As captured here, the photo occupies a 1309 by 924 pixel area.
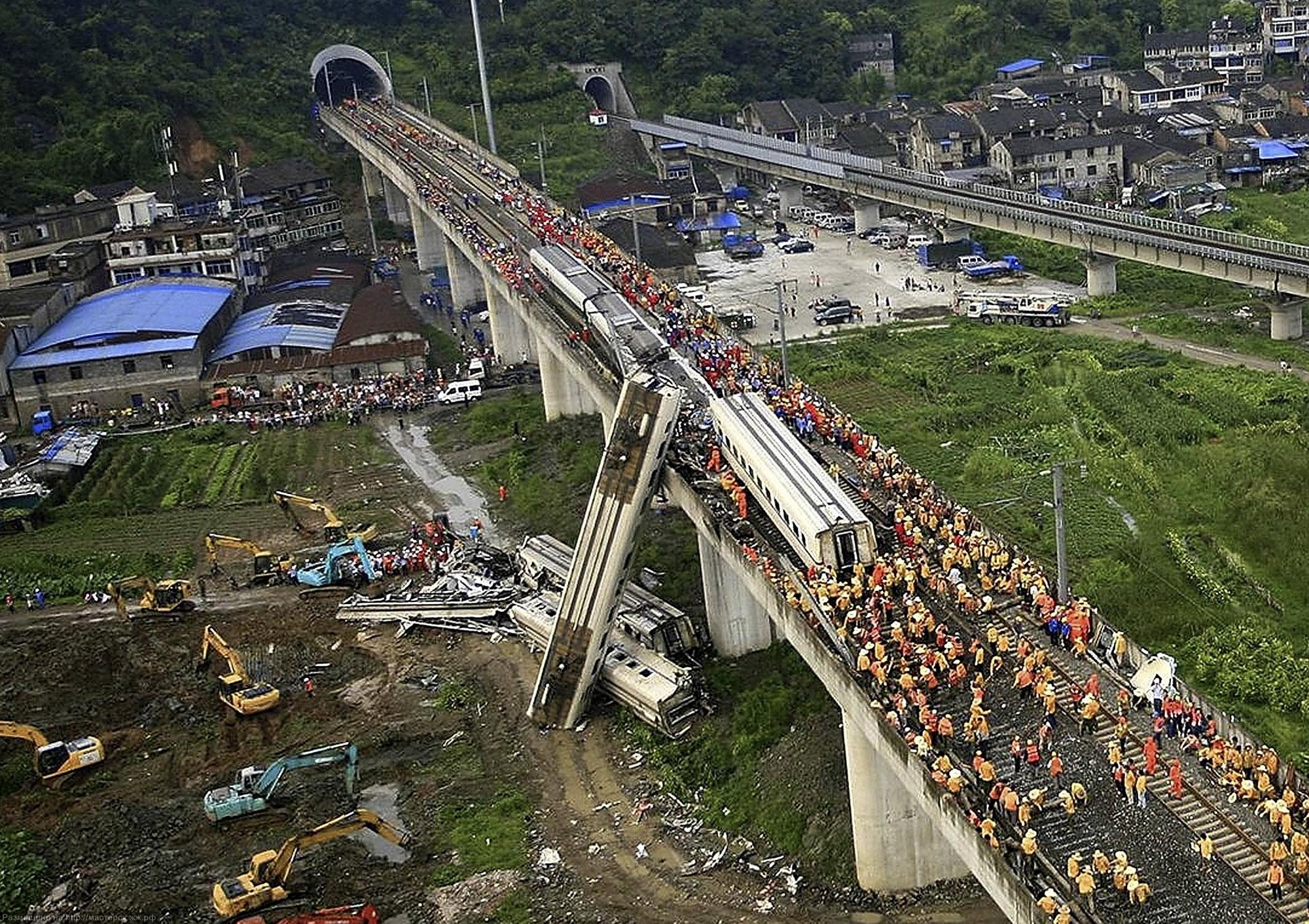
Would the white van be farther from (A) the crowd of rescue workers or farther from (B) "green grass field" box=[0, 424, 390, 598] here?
(A) the crowd of rescue workers

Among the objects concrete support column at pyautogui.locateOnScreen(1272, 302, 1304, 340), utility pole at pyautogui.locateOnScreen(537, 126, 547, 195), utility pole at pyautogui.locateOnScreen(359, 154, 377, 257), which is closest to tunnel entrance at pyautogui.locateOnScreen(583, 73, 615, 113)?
utility pole at pyautogui.locateOnScreen(537, 126, 547, 195)

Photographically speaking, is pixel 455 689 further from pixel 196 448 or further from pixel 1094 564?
pixel 196 448

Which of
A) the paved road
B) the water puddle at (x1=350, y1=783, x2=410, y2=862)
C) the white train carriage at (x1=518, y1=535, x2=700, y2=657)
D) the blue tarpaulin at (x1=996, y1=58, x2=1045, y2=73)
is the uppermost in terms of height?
the blue tarpaulin at (x1=996, y1=58, x2=1045, y2=73)

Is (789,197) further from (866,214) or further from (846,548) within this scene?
(846,548)

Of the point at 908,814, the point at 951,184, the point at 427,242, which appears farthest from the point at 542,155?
the point at 908,814

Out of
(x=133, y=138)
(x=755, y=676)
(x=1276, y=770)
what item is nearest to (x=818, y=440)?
(x=755, y=676)

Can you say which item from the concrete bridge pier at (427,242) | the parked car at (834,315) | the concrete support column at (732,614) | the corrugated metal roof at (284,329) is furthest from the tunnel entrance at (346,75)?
the concrete support column at (732,614)

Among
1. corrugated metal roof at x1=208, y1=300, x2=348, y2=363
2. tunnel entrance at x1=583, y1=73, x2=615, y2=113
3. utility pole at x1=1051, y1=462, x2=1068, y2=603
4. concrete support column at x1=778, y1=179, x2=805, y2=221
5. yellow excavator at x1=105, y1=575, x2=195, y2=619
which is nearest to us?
utility pole at x1=1051, y1=462, x2=1068, y2=603
